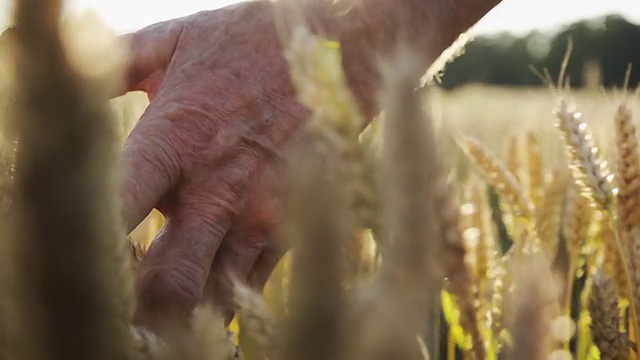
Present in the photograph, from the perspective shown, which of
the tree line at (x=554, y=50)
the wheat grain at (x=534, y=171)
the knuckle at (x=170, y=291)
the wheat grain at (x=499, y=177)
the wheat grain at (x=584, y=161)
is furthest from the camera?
the tree line at (x=554, y=50)

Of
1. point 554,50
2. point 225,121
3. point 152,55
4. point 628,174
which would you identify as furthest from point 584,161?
point 554,50

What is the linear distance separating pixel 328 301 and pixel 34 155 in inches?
3.5

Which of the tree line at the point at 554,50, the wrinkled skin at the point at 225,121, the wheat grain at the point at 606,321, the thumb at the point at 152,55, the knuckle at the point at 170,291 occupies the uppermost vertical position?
the thumb at the point at 152,55

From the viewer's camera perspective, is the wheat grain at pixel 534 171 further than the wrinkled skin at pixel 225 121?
Yes

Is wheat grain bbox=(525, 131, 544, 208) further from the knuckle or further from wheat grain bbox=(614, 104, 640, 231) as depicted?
the knuckle

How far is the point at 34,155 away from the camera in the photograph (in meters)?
0.16

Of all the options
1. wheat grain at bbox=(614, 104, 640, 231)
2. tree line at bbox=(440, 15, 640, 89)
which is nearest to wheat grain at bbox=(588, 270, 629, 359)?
wheat grain at bbox=(614, 104, 640, 231)

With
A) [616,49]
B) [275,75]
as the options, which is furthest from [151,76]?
[616,49]

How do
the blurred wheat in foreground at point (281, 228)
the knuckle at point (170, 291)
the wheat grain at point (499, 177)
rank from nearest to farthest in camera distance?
the blurred wheat in foreground at point (281, 228), the knuckle at point (170, 291), the wheat grain at point (499, 177)

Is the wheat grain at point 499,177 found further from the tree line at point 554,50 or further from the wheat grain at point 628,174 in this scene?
the tree line at point 554,50

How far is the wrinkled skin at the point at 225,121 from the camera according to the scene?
0.67m

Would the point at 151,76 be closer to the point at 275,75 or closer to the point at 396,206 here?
the point at 275,75

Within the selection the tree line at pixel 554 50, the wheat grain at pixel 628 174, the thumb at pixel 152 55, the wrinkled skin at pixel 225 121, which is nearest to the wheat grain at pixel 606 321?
the wheat grain at pixel 628 174

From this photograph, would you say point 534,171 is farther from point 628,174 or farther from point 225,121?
point 225,121
